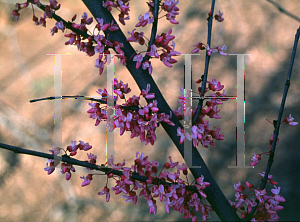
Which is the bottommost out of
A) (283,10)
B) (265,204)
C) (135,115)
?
(265,204)

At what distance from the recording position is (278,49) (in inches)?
37.6

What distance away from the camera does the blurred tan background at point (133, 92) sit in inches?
37.8

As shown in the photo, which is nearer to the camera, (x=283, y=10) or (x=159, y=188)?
(x=159, y=188)

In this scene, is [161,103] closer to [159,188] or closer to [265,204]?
[159,188]

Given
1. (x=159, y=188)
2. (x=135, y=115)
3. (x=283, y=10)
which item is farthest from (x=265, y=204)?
(x=283, y=10)

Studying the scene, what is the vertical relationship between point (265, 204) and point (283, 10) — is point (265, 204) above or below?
below

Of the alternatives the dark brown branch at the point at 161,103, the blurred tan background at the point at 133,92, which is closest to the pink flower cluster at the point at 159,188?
the dark brown branch at the point at 161,103

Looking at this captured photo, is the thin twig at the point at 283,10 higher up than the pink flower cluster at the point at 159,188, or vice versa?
the thin twig at the point at 283,10

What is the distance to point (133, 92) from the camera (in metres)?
1.04

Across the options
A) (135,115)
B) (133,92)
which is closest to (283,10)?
(133,92)

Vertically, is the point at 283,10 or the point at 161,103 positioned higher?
the point at 283,10

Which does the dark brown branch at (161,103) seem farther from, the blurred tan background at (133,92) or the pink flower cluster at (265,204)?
the blurred tan background at (133,92)

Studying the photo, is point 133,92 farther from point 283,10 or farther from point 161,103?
point 283,10

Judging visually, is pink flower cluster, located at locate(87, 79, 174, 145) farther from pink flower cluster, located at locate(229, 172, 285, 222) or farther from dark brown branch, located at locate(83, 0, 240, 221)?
pink flower cluster, located at locate(229, 172, 285, 222)
